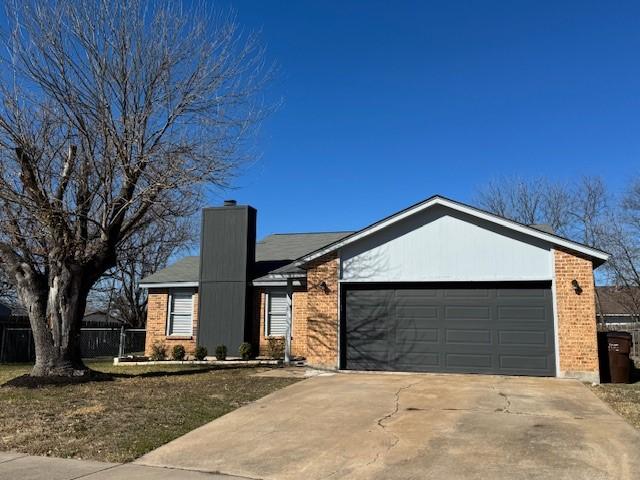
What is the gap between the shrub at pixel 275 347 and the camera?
1856cm

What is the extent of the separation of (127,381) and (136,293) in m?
27.1

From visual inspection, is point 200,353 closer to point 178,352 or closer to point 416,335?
point 178,352

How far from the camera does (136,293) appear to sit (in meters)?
38.8

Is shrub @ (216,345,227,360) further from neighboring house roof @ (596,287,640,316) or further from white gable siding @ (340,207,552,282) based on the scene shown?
neighboring house roof @ (596,287,640,316)

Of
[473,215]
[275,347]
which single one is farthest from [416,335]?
[275,347]

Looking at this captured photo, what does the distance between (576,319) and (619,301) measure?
97.8 ft

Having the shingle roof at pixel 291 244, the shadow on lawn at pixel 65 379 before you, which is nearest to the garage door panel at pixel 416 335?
the shadow on lawn at pixel 65 379

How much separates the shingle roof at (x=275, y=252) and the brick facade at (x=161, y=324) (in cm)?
62

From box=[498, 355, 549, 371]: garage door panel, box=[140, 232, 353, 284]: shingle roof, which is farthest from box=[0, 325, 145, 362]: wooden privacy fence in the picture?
box=[498, 355, 549, 371]: garage door panel

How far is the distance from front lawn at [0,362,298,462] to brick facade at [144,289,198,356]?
247 inches

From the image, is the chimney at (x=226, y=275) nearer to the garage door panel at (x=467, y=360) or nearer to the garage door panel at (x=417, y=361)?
the garage door panel at (x=417, y=361)

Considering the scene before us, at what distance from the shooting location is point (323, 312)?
1500 cm

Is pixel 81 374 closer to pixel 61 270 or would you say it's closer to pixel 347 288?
pixel 61 270

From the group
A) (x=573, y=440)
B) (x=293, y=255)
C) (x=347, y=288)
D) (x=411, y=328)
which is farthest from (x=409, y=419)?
(x=293, y=255)
